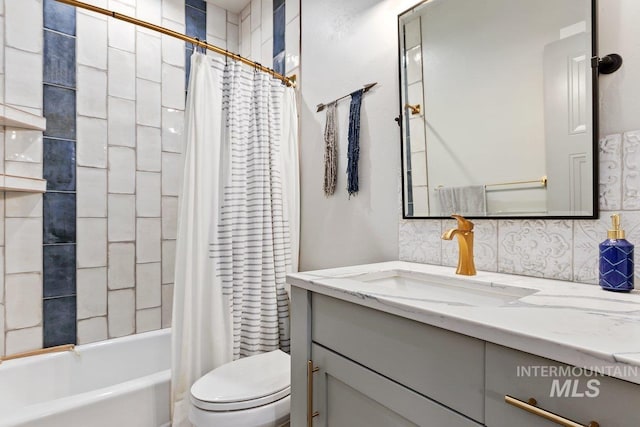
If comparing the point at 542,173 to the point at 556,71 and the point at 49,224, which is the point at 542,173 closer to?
the point at 556,71

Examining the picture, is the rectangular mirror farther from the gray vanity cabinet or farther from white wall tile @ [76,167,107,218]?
white wall tile @ [76,167,107,218]

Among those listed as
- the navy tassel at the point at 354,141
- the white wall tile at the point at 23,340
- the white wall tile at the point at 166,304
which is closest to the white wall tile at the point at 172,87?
the white wall tile at the point at 166,304

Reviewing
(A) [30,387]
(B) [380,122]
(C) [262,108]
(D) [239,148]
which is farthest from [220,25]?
(A) [30,387]

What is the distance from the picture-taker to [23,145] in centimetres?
175

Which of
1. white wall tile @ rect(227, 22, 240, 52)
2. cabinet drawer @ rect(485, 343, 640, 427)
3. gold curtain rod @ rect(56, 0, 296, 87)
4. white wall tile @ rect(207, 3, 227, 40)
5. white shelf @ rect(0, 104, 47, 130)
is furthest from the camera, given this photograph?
white wall tile @ rect(227, 22, 240, 52)

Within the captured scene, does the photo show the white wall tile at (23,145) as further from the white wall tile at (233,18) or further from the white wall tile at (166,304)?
the white wall tile at (233,18)

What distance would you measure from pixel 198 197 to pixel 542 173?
52.6 inches

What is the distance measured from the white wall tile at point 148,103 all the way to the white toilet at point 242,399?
1.64 meters

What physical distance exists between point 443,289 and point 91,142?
2.08 metres

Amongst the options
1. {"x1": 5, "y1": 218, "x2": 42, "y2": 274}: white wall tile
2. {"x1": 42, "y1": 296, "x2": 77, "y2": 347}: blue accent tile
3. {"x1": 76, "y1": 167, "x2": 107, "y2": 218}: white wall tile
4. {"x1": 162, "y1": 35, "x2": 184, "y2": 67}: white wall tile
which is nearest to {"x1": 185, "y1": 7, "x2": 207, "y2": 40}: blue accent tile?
{"x1": 162, "y1": 35, "x2": 184, "y2": 67}: white wall tile

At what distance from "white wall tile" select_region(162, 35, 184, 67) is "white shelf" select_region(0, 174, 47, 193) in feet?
3.59

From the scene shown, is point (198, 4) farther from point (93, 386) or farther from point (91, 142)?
point (93, 386)

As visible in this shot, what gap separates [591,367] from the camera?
451 millimetres

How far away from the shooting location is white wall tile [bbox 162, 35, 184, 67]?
7.31ft
